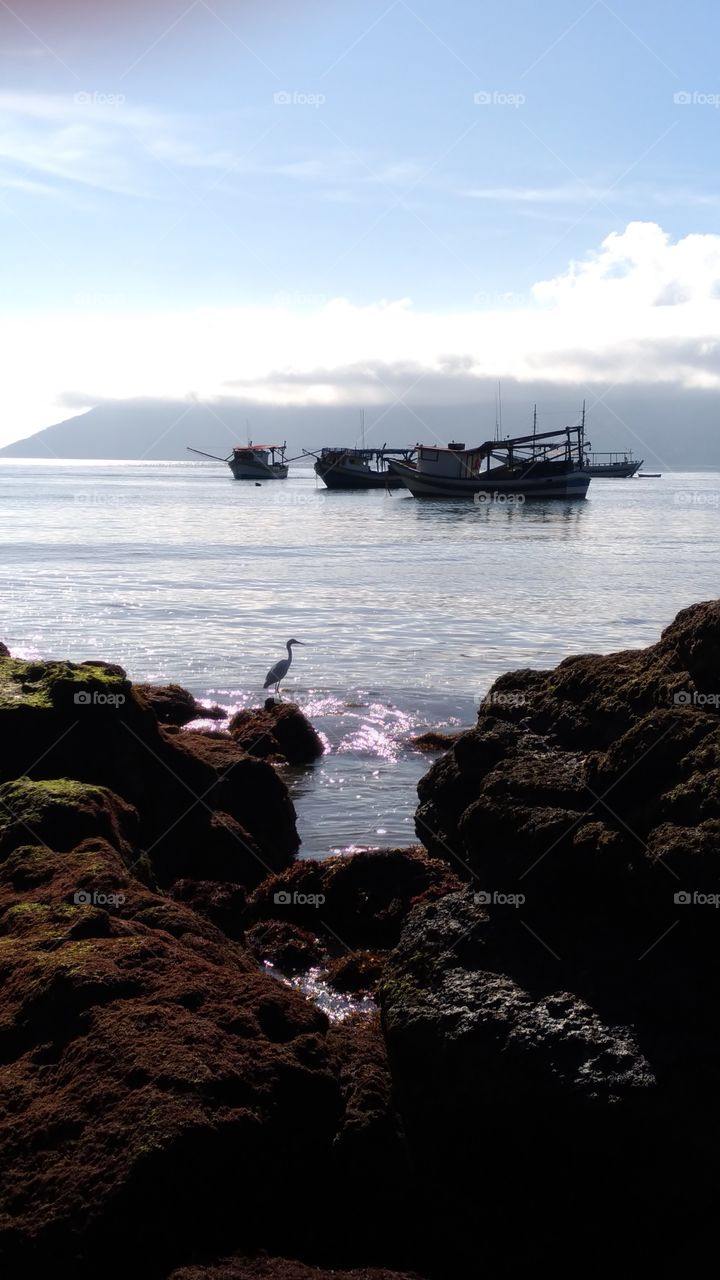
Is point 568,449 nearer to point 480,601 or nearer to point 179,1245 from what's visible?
point 480,601

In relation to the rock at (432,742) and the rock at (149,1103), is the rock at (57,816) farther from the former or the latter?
the rock at (432,742)

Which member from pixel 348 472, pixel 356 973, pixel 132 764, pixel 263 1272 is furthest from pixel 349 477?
pixel 263 1272

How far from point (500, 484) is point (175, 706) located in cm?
7780

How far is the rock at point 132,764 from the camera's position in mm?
7582

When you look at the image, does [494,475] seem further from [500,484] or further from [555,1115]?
[555,1115]

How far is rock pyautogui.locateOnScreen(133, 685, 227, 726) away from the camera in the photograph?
1340cm

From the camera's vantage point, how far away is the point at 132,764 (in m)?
7.93

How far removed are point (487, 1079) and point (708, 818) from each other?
139cm

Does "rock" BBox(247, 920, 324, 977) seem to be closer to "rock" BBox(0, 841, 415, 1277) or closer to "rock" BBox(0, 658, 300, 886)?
"rock" BBox(0, 658, 300, 886)

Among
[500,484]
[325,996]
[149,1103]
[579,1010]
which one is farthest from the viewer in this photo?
[500,484]

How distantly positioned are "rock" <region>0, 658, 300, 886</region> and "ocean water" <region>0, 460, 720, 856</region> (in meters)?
1.33

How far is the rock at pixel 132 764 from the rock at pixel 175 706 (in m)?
4.73

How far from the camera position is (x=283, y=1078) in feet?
13.2

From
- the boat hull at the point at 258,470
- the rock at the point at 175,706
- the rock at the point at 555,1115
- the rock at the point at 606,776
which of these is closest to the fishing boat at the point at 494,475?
the boat hull at the point at 258,470
